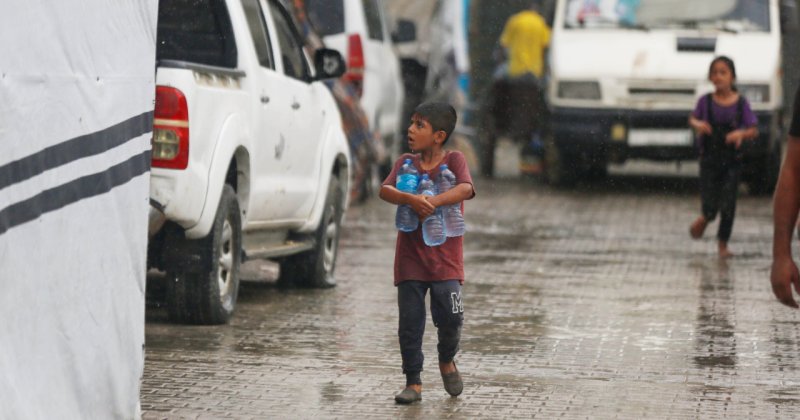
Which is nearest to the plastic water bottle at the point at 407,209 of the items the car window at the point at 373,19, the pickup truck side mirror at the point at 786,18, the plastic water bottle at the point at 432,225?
the plastic water bottle at the point at 432,225

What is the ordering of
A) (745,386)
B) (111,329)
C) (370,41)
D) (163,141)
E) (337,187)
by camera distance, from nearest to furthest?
(111,329), (745,386), (163,141), (337,187), (370,41)

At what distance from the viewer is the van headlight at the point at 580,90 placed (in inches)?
720

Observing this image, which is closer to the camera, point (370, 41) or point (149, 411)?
point (149, 411)

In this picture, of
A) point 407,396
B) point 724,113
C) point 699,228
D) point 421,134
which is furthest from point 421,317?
point 699,228

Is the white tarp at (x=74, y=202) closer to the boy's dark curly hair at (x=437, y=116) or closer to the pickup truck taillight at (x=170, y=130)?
the boy's dark curly hair at (x=437, y=116)

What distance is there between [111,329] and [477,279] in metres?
5.77

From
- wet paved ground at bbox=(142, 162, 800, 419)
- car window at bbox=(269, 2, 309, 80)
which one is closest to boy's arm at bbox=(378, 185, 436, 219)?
wet paved ground at bbox=(142, 162, 800, 419)

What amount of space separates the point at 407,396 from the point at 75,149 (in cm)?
193

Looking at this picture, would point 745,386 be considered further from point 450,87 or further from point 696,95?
point 450,87

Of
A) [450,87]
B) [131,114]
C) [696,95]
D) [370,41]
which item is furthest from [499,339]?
[450,87]

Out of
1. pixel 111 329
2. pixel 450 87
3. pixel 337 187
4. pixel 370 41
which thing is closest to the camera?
pixel 111 329

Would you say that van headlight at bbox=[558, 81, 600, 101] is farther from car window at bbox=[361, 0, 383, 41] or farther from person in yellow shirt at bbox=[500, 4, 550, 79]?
person in yellow shirt at bbox=[500, 4, 550, 79]

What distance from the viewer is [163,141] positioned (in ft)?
27.7

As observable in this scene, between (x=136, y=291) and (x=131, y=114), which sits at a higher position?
(x=131, y=114)
